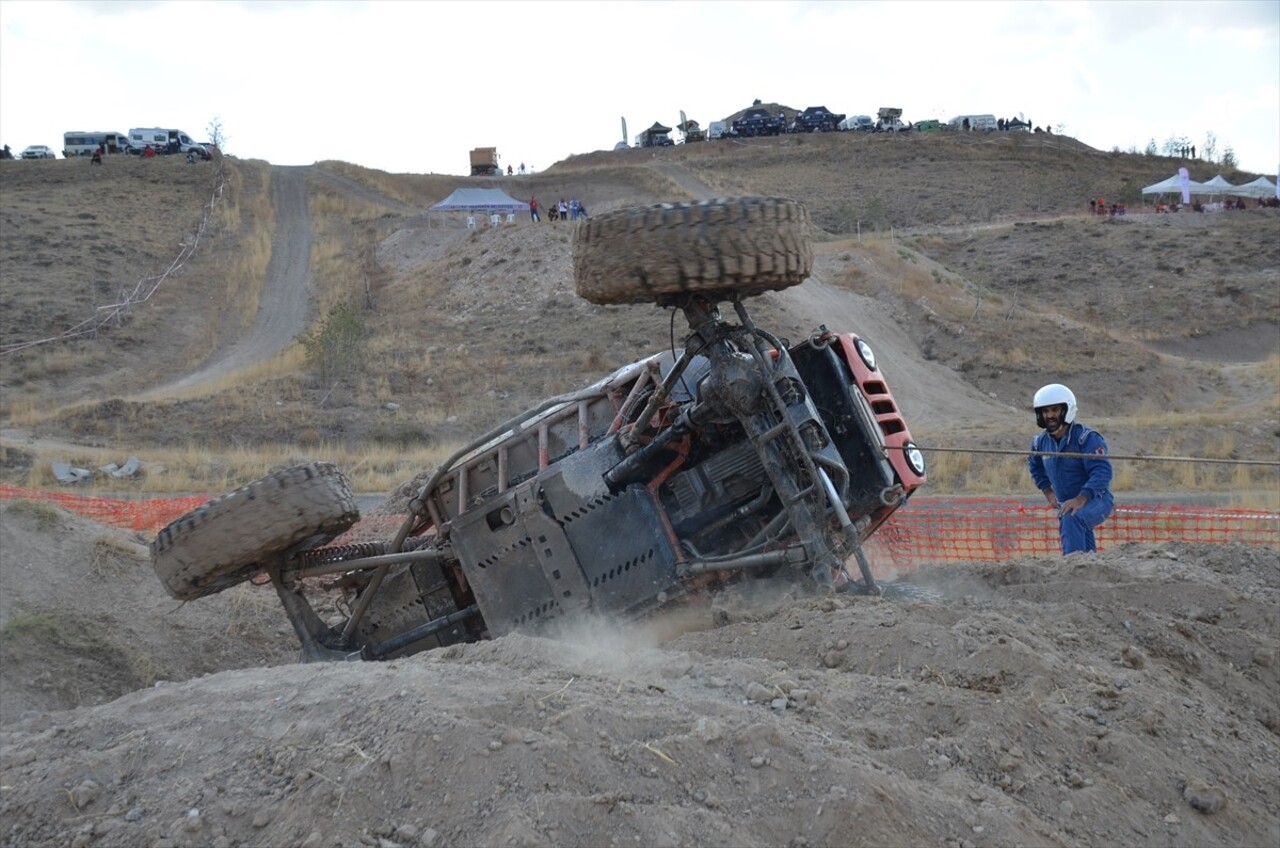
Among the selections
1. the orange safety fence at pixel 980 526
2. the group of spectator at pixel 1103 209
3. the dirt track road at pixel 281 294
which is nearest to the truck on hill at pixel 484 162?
the dirt track road at pixel 281 294

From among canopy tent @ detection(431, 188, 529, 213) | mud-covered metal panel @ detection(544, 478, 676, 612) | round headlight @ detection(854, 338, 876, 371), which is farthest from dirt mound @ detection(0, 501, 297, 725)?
canopy tent @ detection(431, 188, 529, 213)

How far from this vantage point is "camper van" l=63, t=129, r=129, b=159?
6336 centimetres

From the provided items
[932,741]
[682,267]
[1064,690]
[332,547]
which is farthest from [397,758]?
[332,547]

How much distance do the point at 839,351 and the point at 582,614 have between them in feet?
7.07

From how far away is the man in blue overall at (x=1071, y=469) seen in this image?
24.5 feet

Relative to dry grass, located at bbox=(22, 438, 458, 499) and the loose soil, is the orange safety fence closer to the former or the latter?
the loose soil

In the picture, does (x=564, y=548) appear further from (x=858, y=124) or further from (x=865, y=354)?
(x=858, y=124)

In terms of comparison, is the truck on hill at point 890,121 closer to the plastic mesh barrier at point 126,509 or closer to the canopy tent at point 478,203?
the canopy tent at point 478,203

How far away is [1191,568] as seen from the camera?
6.81 metres

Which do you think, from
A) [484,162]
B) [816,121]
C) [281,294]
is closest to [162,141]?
[484,162]

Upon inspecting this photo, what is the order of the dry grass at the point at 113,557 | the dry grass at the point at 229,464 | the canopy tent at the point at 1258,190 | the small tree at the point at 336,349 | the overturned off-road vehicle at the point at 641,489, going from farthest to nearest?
the canopy tent at the point at 1258,190 < the small tree at the point at 336,349 < the dry grass at the point at 229,464 < the dry grass at the point at 113,557 < the overturned off-road vehicle at the point at 641,489

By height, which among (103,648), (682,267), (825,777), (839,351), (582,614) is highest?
(682,267)

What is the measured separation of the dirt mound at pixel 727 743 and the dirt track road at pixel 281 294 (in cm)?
2525

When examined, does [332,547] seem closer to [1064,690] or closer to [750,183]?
[1064,690]
